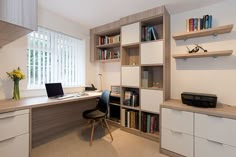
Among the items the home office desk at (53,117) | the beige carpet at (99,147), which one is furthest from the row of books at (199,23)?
the home office desk at (53,117)

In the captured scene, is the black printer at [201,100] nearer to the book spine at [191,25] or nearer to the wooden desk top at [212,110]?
the wooden desk top at [212,110]

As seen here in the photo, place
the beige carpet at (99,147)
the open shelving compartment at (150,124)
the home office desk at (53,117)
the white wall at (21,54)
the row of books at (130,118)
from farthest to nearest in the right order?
the row of books at (130,118)
the open shelving compartment at (150,124)
the home office desk at (53,117)
the white wall at (21,54)
the beige carpet at (99,147)

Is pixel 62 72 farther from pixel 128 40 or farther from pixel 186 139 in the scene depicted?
pixel 186 139

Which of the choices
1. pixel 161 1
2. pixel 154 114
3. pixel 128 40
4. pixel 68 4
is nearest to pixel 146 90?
pixel 154 114

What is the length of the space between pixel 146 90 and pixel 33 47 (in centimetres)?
225

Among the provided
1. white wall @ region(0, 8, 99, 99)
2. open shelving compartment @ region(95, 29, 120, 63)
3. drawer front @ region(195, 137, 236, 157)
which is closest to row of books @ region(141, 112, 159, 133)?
drawer front @ region(195, 137, 236, 157)

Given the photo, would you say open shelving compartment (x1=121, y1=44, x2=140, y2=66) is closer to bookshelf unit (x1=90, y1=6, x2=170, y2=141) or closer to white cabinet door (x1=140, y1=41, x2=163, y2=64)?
bookshelf unit (x1=90, y1=6, x2=170, y2=141)

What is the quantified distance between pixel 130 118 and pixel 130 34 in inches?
67.0

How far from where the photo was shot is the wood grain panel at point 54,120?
7.96 feet

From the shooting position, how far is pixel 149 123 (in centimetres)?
256

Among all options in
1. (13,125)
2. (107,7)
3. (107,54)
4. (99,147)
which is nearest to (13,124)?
(13,125)

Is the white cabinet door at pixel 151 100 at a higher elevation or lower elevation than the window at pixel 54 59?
lower

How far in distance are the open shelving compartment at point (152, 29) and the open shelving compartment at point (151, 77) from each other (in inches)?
22.8

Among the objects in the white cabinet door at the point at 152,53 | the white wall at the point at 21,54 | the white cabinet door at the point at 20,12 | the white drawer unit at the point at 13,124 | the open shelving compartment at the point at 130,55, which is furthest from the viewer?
the open shelving compartment at the point at 130,55
